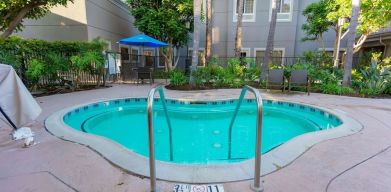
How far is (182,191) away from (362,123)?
412 cm

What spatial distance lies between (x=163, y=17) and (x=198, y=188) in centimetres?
1228

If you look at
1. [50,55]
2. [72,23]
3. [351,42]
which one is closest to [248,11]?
[351,42]

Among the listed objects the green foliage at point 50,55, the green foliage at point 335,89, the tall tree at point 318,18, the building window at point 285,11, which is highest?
the building window at point 285,11

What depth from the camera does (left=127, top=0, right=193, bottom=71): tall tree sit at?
13.1 meters

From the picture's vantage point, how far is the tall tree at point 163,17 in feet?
43.0

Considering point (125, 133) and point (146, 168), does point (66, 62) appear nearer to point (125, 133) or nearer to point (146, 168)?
point (125, 133)

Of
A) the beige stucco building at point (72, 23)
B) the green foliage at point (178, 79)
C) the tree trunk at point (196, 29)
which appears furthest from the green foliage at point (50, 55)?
the tree trunk at point (196, 29)

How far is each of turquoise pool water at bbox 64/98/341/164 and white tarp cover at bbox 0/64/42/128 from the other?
1.76 m

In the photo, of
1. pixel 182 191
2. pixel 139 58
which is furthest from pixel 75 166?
pixel 139 58

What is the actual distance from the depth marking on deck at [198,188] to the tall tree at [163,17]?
11876 mm

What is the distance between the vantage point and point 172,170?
103 inches

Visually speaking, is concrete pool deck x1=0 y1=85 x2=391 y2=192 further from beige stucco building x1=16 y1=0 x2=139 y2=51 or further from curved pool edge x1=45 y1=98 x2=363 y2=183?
beige stucco building x1=16 y1=0 x2=139 y2=51

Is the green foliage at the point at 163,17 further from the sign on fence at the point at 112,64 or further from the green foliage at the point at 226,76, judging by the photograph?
the green foliage at the point at 226,76

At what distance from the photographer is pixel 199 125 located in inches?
230
